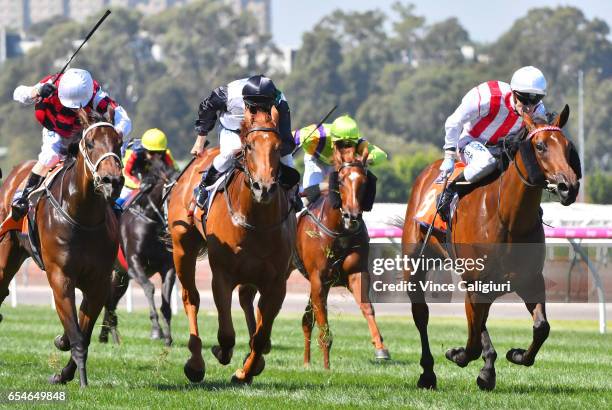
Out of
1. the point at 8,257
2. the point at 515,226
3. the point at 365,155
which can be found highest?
the point at 365,155

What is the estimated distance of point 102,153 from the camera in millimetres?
8984

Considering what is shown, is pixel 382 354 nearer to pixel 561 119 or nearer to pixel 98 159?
pixel 561 119

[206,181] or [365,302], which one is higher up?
[206,181]

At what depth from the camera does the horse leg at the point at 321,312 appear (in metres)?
11.2

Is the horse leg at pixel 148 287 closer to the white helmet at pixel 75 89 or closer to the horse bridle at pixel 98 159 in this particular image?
the white helmet at pixel 75 89

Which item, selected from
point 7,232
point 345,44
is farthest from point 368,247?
point 345,44

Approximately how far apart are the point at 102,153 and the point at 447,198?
251cm

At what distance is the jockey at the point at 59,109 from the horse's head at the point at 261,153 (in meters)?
1.13

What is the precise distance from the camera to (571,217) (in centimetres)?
1952

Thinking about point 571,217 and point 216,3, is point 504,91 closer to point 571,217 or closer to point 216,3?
→ point 571,217

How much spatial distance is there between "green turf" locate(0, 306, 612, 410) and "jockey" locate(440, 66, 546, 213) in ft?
4.88

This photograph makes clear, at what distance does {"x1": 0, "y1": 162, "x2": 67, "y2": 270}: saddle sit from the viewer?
9883mm

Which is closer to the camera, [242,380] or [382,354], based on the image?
[242,380]

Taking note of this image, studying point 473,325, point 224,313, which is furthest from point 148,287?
point 473,325
